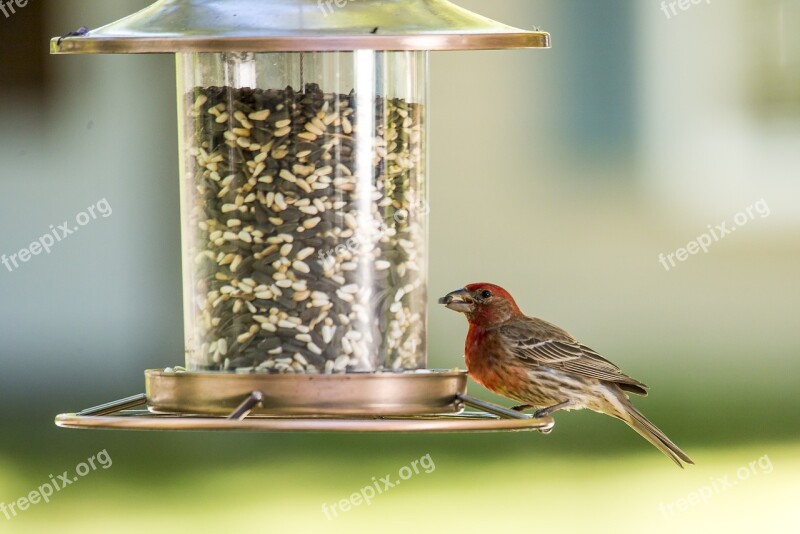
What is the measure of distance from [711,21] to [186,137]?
8.82m

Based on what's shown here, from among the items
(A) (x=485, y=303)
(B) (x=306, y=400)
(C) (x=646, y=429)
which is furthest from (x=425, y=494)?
(B) (x=306, y=400)

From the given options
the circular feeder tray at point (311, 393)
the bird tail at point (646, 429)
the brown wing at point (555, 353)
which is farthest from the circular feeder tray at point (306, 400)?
the bird tail at point (646, 429)

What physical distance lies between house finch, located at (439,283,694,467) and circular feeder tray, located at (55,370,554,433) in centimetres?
91

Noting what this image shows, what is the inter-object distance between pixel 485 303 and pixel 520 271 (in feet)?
21.2

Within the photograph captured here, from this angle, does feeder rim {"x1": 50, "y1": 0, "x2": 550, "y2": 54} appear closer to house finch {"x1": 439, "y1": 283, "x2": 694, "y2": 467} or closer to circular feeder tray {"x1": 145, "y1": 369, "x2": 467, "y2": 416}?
circular feeder tray {"x1": 145, "y1": 369, "x2": 467, "y2": 416}

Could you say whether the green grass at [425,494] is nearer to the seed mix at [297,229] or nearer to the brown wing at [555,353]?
the brown wing at [555,353]

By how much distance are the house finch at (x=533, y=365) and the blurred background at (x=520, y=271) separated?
4508mm

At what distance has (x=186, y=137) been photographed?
16.5 ft

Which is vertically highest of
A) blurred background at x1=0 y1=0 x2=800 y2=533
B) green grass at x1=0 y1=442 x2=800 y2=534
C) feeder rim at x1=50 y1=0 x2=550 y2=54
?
feeder rim at x1=50 y1=0 x2=550 y2=54

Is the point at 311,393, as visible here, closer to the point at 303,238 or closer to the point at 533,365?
the point at 303,238

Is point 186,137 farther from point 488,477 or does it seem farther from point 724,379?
point 724,379

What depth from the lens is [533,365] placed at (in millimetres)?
5914

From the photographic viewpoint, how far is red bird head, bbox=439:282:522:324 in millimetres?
5832

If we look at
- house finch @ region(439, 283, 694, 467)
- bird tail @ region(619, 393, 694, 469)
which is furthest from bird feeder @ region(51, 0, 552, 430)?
bird tail @ region(619, 393, 694, 469)
